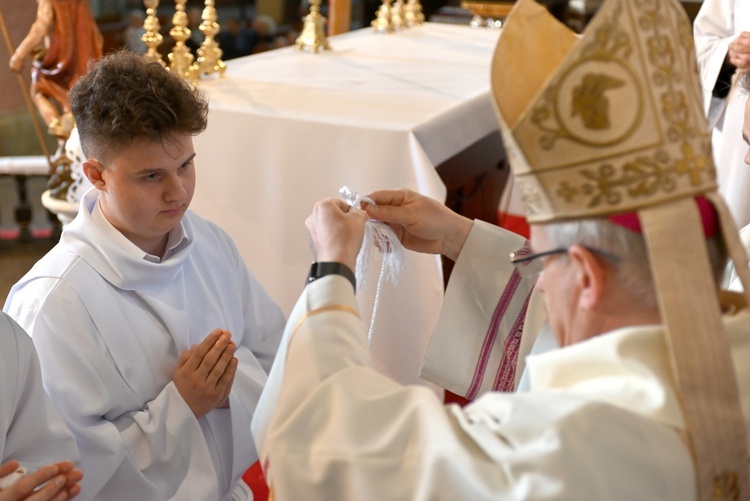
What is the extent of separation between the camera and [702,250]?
125cm

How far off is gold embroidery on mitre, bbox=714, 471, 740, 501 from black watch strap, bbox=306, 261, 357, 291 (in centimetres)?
68

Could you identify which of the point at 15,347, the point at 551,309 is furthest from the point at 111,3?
the point at 551,309

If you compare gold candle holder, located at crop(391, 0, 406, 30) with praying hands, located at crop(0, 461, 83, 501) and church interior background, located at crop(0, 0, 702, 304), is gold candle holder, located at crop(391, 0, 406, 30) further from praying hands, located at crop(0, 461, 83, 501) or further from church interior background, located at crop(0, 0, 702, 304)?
praying hands, located at crop(0, 461, 83, 501)

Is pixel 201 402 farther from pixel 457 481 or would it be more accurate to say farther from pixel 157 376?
pixel 457 481

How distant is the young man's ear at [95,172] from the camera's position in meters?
2.20

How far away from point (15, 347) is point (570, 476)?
1168 millimetres

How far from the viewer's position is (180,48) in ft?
11.8

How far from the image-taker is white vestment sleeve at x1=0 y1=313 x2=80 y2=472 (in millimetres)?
1817

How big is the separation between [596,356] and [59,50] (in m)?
4.02

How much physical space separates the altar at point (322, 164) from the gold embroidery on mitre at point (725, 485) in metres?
1.76

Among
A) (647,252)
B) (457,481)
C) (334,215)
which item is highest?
(647,252)

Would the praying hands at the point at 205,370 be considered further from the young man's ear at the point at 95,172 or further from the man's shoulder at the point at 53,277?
the young man's ear at the point at 95,172

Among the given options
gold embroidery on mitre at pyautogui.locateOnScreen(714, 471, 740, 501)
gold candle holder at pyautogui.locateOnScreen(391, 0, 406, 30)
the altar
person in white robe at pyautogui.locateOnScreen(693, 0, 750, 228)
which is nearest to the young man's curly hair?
the altar

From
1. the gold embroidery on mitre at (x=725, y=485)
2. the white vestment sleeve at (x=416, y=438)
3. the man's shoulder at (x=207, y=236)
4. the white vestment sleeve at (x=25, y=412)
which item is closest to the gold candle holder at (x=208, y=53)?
the man's shoulder at (x=207, y=236)
